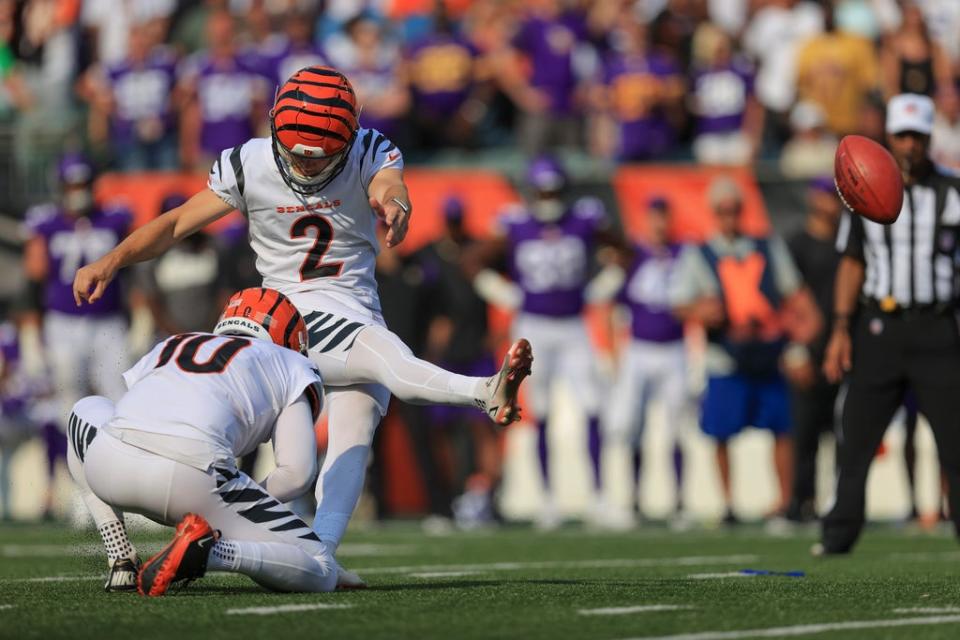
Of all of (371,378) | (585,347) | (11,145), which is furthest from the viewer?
(11,145)

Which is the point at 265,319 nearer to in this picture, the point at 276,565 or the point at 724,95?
the point at 276,565

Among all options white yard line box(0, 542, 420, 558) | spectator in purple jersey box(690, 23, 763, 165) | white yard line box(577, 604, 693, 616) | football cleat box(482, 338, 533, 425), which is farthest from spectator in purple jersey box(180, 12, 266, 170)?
white yard line box(577, 604, 693, 616)

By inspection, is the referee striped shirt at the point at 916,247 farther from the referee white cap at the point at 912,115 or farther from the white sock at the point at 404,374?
the white sock at the point at 404,374

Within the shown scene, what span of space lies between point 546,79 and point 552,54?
21cm

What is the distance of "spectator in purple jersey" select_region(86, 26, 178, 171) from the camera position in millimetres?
14914

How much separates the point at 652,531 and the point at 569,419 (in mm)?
2407

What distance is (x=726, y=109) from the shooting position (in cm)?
1361

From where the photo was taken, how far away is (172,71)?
594 inches

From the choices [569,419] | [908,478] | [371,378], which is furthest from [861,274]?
[569,419]

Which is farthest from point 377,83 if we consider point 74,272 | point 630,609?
point 630,609

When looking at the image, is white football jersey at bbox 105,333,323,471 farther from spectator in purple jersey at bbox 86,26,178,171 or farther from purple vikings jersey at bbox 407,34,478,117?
spectator in purple jersey at bbox 86,26,178,171

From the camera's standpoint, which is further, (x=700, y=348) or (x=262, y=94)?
(x=262, y=94)

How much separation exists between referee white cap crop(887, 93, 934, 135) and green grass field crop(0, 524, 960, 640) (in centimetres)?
188

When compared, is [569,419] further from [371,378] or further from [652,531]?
[371,378]
